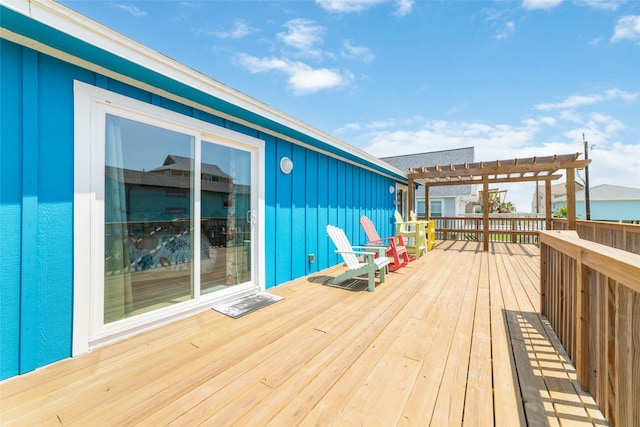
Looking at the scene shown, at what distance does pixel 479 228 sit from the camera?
9359 millimetres

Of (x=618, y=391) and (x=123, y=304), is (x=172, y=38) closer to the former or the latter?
(x=123, y=304)

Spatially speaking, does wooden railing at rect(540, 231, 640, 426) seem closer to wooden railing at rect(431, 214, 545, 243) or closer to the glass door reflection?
the glass door reflection

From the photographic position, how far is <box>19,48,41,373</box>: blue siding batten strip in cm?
165

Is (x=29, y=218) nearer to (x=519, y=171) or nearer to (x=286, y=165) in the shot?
(x=286, y=165)

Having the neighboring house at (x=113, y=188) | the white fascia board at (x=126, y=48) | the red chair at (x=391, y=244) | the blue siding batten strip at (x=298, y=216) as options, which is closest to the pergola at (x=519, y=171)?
the red chair at (x=391, y=244)

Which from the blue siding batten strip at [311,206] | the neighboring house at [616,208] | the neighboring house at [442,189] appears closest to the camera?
the blue siding batten strip at [311,206]

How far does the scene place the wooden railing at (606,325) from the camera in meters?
1.07

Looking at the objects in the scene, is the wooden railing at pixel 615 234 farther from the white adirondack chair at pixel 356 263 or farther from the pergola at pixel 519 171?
the white adirondack chair at pixel 356 263

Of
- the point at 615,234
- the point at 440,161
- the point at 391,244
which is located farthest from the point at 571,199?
the point at 440,161

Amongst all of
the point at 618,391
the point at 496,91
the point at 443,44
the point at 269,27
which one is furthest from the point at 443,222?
the point at 618,391

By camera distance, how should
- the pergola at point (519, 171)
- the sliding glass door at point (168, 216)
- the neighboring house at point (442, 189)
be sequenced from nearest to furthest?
the sliding glass door at point (168, 216), the pergola at point (519, 171), the neighboring house at point (442, 189)

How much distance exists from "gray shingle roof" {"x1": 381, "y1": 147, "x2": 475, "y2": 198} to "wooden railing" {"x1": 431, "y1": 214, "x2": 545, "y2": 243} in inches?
155

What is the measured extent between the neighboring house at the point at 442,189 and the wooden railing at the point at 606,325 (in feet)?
38.5

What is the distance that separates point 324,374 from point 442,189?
14.5 m
